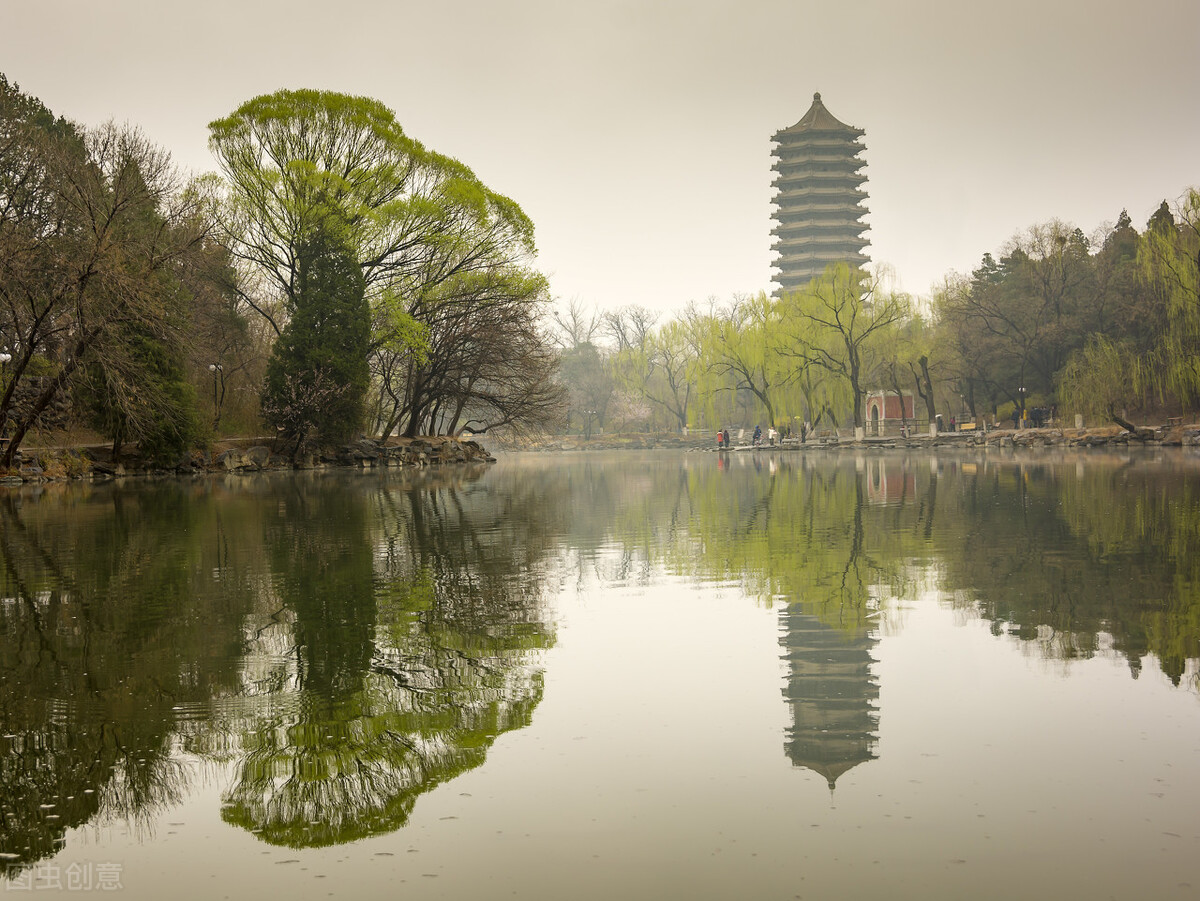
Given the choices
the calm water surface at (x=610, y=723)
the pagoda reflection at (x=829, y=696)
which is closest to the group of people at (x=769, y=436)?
the calm water surface at (x=610, y=723)

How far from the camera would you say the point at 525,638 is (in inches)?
264

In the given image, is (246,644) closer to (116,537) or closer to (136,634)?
(136,634)

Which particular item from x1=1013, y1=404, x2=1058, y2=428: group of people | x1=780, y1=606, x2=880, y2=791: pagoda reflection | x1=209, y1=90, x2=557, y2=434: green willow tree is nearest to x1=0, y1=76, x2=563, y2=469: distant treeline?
x1=209, y1=90, x2=557, y2=434: green willow tree

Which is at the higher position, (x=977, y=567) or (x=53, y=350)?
(x=53, y=350)

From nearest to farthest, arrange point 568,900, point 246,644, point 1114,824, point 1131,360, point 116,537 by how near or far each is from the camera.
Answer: point 568,900 → point 1114,824 → point 246,644 → point 116,537 → point 1131,360

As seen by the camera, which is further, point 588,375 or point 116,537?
point 588,375

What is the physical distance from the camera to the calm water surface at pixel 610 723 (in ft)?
10.8

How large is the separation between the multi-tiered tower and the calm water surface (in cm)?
9089

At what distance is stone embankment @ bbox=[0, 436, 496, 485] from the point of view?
29.3m

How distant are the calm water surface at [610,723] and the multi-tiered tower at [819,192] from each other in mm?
90892

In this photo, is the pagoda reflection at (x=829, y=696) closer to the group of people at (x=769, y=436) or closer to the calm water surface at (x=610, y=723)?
the calm water surface at (x=610, y=723)

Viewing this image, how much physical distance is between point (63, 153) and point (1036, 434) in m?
37.2

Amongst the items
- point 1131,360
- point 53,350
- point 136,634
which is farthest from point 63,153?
point 1131,360

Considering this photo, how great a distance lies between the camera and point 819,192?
98.1 meters
